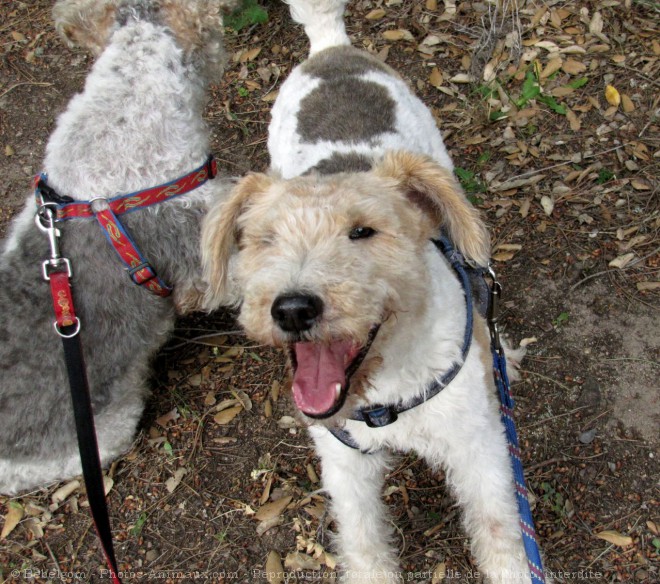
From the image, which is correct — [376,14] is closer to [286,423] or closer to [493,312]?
[493,312]

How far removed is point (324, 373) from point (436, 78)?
13.2 ft

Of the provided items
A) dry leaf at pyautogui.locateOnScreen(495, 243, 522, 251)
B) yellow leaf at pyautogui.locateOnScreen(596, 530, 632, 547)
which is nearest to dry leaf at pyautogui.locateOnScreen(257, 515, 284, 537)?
yellow leaf at pyautogui.locateOnScreen(596, 530, 632, 547)

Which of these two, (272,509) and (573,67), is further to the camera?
(573,67)

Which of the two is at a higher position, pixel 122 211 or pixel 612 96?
pixel 122 211

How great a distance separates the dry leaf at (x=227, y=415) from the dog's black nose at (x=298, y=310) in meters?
2.35

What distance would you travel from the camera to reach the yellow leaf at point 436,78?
5.46 meters

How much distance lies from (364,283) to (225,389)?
248 centimetres

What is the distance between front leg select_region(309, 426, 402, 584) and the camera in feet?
10.4

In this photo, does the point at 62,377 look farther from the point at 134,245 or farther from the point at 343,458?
the point at 343,458

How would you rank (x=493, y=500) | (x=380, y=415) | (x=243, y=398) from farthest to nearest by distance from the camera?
(x=243, y=398) < (x=493, y=500) < (x=380, y=415)

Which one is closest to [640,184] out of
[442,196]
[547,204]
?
[547,204]

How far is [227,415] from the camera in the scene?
428cm

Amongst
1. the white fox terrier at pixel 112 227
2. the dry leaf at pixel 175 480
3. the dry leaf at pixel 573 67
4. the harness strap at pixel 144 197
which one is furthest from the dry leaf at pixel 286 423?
the dry leaf at pixel 573 67

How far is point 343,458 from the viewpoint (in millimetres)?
3154
